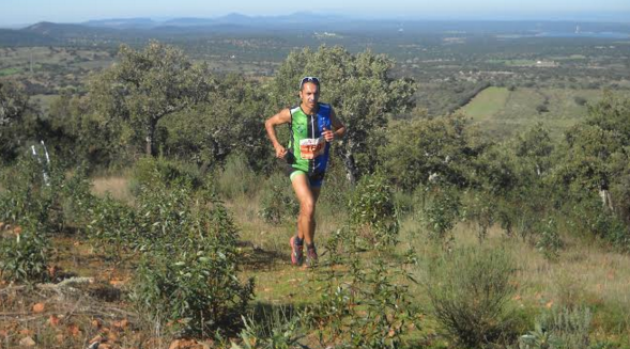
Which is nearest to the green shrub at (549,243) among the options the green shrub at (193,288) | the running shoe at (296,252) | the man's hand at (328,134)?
the running shoe at (296,252)

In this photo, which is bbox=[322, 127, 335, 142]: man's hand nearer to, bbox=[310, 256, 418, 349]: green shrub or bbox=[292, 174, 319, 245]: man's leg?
bbox=[292, 174, 319, 245]: man's leg

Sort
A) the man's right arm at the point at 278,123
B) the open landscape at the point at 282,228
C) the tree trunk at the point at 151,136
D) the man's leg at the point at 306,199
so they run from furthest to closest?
the tree trunk at the point at 151,136
the man's leg at the point at 306,199
the man's right arm at the point at 278,123
the open landscape at the point at 282,228

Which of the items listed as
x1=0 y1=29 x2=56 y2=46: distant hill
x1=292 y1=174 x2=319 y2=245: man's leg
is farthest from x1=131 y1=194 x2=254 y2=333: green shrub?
x1=0 y1=29 x2=56 y2=46: distant hill

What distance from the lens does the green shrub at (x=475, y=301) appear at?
381 centimetres

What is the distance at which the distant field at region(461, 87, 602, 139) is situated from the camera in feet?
204

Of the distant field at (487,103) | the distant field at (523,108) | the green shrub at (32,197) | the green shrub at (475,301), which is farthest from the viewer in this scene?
the distant field at (487,103)

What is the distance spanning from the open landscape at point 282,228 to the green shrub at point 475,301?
13 millimetres

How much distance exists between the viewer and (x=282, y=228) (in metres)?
7.79

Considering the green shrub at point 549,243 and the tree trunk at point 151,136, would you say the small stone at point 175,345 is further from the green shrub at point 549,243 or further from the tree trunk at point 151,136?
the tree trunk at point 151,136

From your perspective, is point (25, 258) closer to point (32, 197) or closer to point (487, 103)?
point (32, 197)

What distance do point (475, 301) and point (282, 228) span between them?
13.8ft

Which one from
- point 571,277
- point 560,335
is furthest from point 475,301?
point 571,277

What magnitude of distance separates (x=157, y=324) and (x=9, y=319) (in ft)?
3.23

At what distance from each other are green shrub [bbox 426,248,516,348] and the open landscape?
0.04 ft
